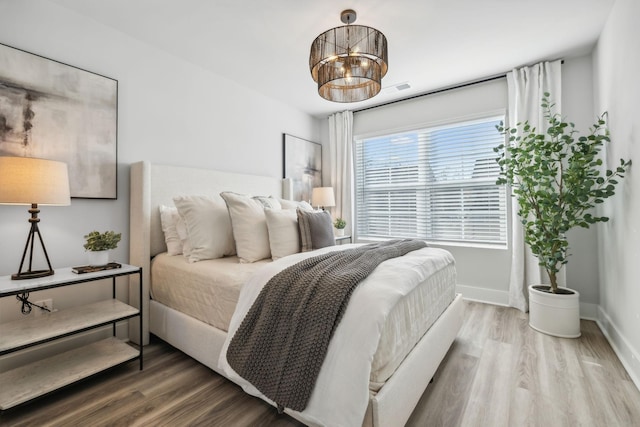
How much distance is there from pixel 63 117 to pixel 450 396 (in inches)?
121

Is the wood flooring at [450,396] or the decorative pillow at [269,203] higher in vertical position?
the decorative pillow at [269,203]

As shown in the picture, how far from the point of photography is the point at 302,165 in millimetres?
4219

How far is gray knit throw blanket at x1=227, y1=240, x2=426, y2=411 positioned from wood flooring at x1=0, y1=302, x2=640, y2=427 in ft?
1.18

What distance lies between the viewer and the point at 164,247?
2.49 m

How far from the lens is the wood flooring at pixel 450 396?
4.81ft

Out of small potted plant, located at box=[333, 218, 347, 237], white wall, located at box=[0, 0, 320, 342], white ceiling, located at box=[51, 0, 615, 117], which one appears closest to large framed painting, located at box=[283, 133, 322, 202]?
white wall, located at box=[0, 0, 320, 342]

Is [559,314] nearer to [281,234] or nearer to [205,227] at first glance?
[281,234]

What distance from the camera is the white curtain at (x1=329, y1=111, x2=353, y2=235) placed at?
4.31 m

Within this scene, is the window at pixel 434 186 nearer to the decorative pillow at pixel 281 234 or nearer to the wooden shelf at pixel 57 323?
the decorative pillow at pixel 281 234

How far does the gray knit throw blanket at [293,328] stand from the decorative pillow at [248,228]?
0.68 metres

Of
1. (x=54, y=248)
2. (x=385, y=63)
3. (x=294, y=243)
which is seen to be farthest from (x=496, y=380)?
(x=54, y=248)

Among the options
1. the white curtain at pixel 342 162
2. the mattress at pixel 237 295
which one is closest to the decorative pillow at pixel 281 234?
the mattress at pixel 237 295

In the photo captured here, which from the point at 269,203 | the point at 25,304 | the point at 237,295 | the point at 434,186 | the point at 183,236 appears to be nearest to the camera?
the point at 237,295

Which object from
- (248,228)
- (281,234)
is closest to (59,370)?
(248,228)
